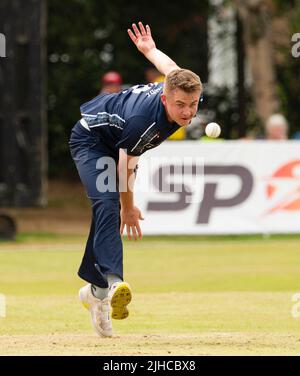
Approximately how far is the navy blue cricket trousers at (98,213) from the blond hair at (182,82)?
85 centimetres

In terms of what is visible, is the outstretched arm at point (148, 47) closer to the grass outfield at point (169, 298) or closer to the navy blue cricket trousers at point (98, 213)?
the navy blue cricket trousers at point (98, 213)

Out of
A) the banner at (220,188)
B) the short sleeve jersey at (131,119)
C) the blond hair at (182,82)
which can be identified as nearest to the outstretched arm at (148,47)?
the short sleeve jersey at (131,119)

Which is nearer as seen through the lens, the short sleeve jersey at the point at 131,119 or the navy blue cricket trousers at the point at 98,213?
the short sleeve jersey at the point at 131,119

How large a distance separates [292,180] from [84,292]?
10.4 metres

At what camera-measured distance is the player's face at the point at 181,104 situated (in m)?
8.73

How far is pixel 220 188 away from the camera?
19281 millimetres

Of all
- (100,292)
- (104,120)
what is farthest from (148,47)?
(100,292)

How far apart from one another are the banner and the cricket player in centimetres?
935

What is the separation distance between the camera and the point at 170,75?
28.9 ft

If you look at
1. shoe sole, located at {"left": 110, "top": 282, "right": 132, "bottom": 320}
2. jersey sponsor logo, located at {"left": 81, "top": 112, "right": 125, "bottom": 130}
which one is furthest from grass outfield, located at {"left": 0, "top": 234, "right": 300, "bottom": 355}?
jersey sponsor logo, located at {"left": 81, "top": 112, "right": 125, "bottom": 130}

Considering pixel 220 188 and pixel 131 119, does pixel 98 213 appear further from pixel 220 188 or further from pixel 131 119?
pixel 220 188

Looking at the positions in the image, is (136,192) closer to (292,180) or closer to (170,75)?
(292,180)

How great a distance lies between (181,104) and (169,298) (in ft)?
13.1

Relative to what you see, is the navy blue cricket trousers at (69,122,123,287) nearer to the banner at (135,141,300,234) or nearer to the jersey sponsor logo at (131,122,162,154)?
the jersey sponsor logo at (131,122,162,154)
